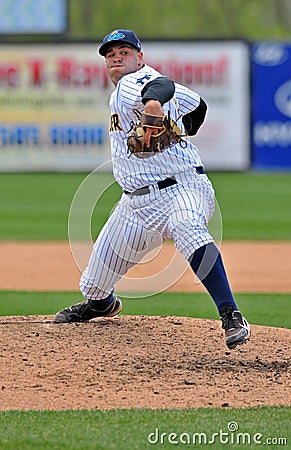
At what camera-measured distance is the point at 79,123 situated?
66.9 feet

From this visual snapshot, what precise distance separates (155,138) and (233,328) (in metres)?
0.99

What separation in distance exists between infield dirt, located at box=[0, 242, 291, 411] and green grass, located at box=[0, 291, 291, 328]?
84 cm

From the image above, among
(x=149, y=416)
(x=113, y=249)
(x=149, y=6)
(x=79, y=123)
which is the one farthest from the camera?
(x=149, y=6)

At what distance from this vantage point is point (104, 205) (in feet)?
51.0

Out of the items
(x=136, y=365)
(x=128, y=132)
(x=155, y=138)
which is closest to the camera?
(x=155, y=138)

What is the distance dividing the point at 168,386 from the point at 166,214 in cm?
91

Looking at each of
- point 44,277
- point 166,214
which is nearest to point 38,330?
point 166,214

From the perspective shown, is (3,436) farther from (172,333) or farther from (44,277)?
(44,277)

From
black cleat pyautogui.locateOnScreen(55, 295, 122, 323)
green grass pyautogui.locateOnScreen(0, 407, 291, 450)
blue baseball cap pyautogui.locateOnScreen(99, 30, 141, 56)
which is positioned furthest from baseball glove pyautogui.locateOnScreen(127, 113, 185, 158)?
green grass pyautogui.locateOnScreen(0, 407, 291, 450)

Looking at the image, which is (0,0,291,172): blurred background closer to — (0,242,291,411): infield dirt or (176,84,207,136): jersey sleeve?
(0,242,291,411): infield dirt

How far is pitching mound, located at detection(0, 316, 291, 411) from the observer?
182 inches

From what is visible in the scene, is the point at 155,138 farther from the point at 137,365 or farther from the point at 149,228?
the point at 137,365

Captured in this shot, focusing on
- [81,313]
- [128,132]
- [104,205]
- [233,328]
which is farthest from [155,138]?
[104,205]

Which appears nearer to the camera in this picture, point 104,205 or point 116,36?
point 116,36
